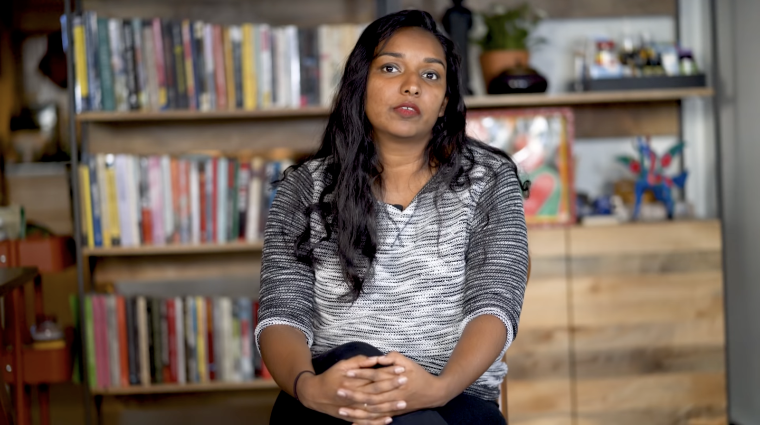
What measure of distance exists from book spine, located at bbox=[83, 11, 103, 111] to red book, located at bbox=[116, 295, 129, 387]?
61 cm

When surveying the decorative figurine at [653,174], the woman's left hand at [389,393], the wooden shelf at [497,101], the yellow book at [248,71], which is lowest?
the woman's left hand at [389,393]

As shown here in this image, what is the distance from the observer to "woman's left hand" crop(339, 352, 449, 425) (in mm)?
1321

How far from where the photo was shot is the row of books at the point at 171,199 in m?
2.63

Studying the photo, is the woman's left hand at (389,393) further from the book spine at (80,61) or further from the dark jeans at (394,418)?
the book spine at (80,61)

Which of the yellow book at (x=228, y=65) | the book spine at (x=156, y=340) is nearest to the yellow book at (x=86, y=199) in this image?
the book spine at (x=156, y=340)

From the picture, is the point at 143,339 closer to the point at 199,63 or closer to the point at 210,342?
the point at 210,342

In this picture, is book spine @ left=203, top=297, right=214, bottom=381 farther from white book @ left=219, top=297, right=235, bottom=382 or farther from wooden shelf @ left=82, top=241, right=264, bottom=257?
wooden shelf @ left=82, top=241, right=264, bottom=257

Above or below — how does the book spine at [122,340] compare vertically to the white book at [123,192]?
below

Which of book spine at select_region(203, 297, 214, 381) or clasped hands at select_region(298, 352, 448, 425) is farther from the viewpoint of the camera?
book spine at select_region(203, 297, 214, 381)

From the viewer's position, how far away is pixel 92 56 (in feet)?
8.54

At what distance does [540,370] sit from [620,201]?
594 mm

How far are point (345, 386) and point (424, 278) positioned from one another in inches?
11.6

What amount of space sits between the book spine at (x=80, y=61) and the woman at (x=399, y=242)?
1169mm

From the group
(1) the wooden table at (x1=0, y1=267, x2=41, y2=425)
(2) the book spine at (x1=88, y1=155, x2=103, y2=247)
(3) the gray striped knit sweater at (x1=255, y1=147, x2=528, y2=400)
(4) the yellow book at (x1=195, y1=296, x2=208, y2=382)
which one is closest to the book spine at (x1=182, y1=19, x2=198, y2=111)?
(2) the book spine at (x1=88, y1=155, x2=103, y2=247)
